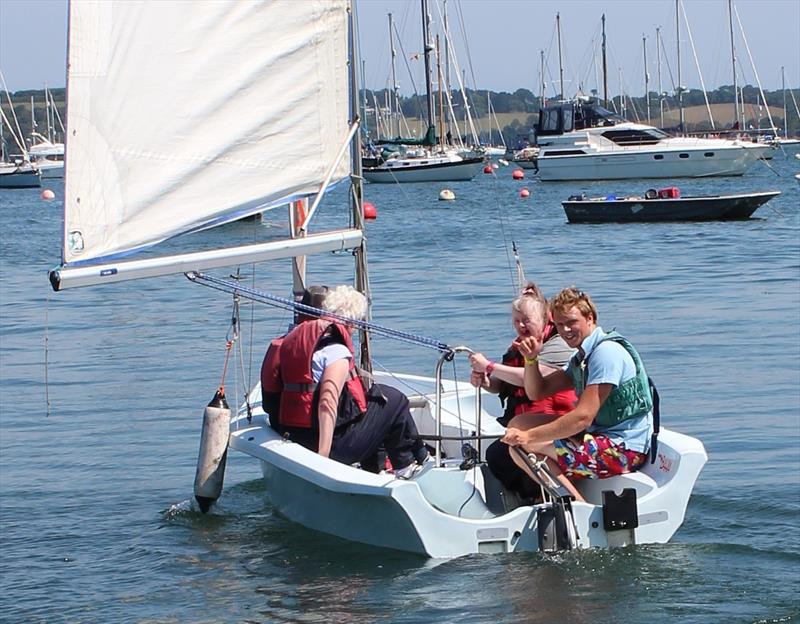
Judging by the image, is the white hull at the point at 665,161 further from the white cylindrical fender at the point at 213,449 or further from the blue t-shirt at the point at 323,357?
the blue t-shirt at the point at 323,357

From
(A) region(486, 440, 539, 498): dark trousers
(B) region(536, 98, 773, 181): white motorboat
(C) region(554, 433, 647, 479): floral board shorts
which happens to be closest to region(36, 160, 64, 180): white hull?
(B) region(536, 98, 773, 181): white motorboat

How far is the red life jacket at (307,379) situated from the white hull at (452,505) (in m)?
0.19

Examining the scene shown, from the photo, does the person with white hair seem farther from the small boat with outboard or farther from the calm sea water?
the small boat with outboard

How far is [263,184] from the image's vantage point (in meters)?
7.51

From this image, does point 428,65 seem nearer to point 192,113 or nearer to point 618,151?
point 618,151

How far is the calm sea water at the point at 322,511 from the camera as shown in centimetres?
681

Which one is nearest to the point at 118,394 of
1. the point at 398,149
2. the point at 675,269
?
the point at 675,269

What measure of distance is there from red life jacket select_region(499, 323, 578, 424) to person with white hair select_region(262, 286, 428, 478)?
0.61 metres

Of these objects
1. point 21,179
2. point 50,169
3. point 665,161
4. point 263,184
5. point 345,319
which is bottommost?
point 345,319

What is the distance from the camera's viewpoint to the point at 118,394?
527 inches

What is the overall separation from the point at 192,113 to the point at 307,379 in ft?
4.94

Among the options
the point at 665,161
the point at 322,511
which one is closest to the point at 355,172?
the point at 322,511

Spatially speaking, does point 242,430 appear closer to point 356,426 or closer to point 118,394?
point 356,426

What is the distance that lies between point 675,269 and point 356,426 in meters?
17.1
